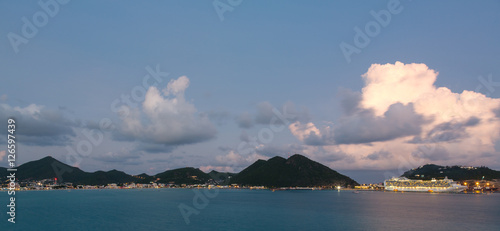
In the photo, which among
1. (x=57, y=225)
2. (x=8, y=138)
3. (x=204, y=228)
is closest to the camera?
(x=8, y=138)

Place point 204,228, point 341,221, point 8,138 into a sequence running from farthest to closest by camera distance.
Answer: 1. point 341,221
2. point 204,228
3. point 8,138

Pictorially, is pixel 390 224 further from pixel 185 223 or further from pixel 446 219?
pixel 185 223

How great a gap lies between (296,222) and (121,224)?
5132 cm

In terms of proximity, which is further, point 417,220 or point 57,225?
point 417,220

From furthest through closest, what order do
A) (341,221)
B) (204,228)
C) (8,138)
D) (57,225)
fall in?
(341,221), (57,225), (204,228), (8,138)

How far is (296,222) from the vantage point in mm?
88188

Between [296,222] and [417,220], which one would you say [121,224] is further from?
[417,220]

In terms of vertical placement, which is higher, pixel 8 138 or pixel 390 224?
pixel 8 138

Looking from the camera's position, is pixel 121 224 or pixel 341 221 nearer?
pixel 121 224

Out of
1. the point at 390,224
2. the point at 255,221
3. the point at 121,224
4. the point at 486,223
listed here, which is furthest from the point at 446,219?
the point at 121,224

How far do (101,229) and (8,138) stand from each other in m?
33.7

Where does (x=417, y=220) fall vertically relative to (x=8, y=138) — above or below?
below

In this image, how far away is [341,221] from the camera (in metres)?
90.7

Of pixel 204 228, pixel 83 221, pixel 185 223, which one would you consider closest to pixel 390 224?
pixel 204 228
